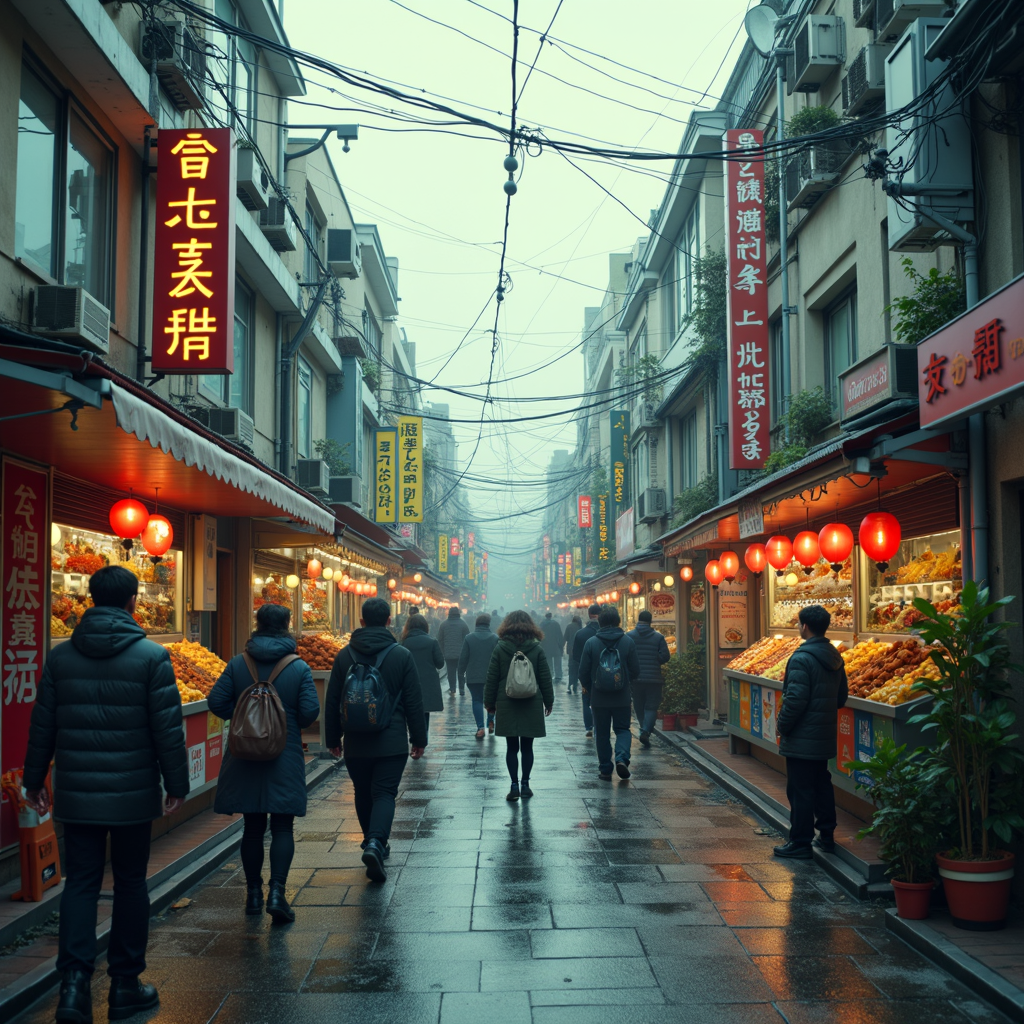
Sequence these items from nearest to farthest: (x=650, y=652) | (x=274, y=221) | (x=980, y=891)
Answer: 1. (x=980, y=891)
2. (x=650, y=652)
3. (x=274, y=221)

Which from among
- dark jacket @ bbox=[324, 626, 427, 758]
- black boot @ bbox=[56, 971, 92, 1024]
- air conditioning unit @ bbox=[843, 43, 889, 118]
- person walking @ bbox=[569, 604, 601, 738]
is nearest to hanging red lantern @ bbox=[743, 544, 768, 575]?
person walking @ bbox=[569, 604, 601, 738]

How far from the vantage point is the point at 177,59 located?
1081 centimetres

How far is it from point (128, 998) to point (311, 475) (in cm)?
1525

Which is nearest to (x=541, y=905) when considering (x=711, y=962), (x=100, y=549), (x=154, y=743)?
(x=711, y=962)

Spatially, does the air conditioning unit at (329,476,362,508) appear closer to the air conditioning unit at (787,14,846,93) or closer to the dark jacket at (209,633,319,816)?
the air conditioning unit at (787,14,846,93)

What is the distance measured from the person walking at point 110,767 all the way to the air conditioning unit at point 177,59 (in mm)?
7640

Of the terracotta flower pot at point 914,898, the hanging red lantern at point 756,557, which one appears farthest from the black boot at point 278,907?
the hanging red lantern at point 756,557

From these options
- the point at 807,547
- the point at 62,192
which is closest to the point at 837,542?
the point at 807,547

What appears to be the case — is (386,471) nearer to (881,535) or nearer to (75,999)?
(881,535)

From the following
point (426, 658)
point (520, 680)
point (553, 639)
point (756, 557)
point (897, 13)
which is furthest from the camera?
point (553, 639)

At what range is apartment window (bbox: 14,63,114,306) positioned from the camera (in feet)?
27.9

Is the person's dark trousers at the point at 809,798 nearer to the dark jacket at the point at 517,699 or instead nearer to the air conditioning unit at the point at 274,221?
the dark jacket at the point at 517,699

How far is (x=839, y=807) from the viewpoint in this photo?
32.0ft

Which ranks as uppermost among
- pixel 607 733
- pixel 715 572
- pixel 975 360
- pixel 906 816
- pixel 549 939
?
pixel 975 360
